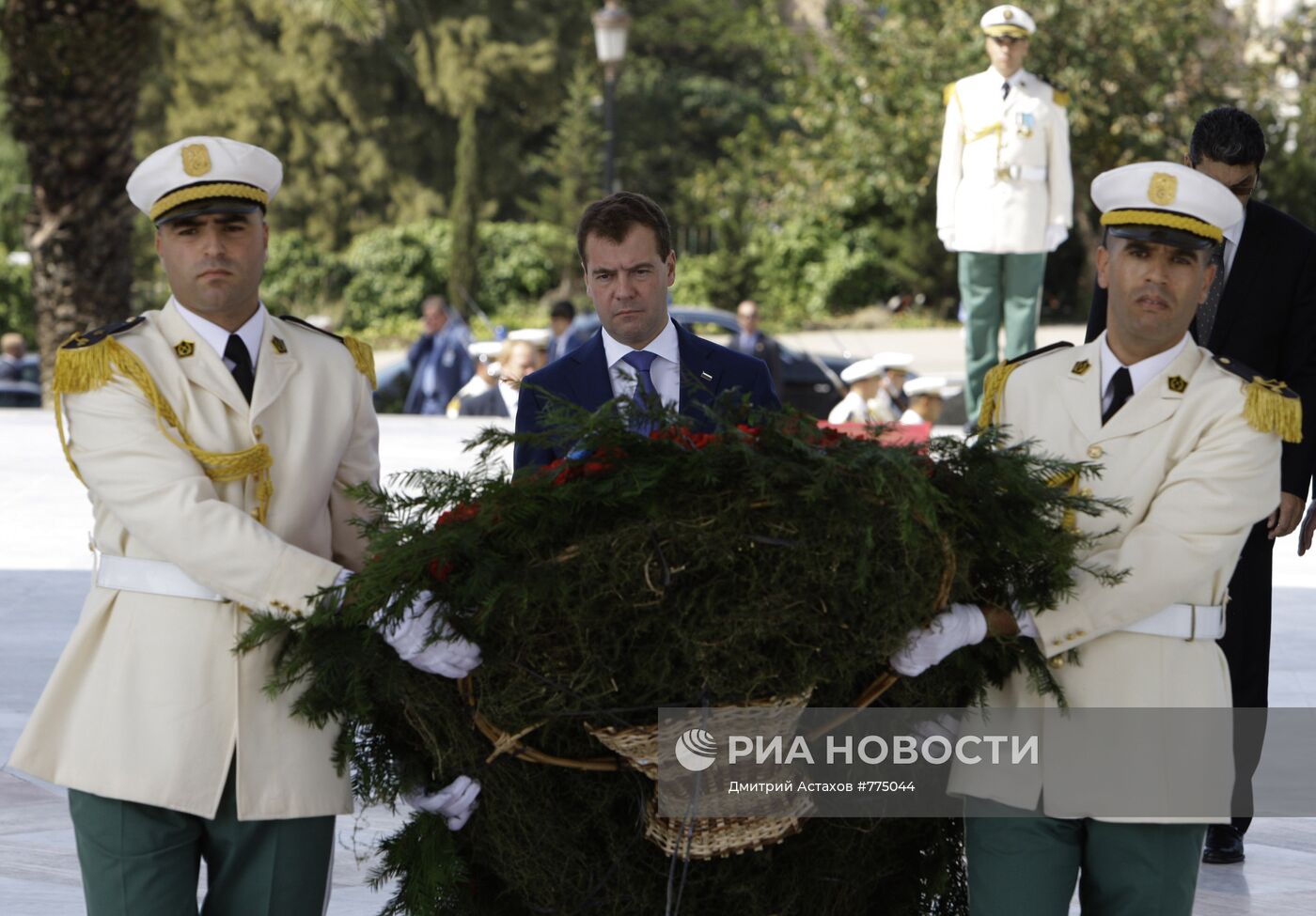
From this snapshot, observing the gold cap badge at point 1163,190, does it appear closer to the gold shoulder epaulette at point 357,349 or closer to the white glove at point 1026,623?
the white glove at point 1026,623

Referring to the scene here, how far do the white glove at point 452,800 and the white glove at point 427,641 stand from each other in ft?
0.83

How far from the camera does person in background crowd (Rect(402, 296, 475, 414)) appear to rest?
16.0 m

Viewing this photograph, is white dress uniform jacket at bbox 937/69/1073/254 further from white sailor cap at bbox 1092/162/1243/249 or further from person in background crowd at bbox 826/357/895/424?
white sailor cap at bbox 1092/162/1243/249

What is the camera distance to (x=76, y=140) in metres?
15.4

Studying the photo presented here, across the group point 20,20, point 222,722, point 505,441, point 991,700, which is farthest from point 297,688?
point 20,20

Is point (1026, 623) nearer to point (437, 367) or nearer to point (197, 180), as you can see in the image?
point (197, 180)

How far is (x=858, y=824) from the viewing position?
128 inches

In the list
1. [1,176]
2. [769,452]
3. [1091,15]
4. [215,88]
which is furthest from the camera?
[215,88]

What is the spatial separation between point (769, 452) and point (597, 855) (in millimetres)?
777

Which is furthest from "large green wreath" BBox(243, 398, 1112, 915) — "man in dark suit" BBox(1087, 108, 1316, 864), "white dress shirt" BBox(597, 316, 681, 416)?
"man in dark suit" BBox(1087, 108, 1316, 864)

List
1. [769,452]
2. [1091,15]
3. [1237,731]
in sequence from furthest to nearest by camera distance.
A: [1091,15]
[1237,731]
[769,452]

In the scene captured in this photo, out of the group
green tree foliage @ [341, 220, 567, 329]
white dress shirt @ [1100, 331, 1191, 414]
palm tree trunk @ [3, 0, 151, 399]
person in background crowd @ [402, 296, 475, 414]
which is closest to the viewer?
white dress shirt @ [1100, 331, 1191, 414]

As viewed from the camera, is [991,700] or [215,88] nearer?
[991,700]

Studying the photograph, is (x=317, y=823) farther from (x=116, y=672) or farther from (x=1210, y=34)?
(x=1210, y=34)
